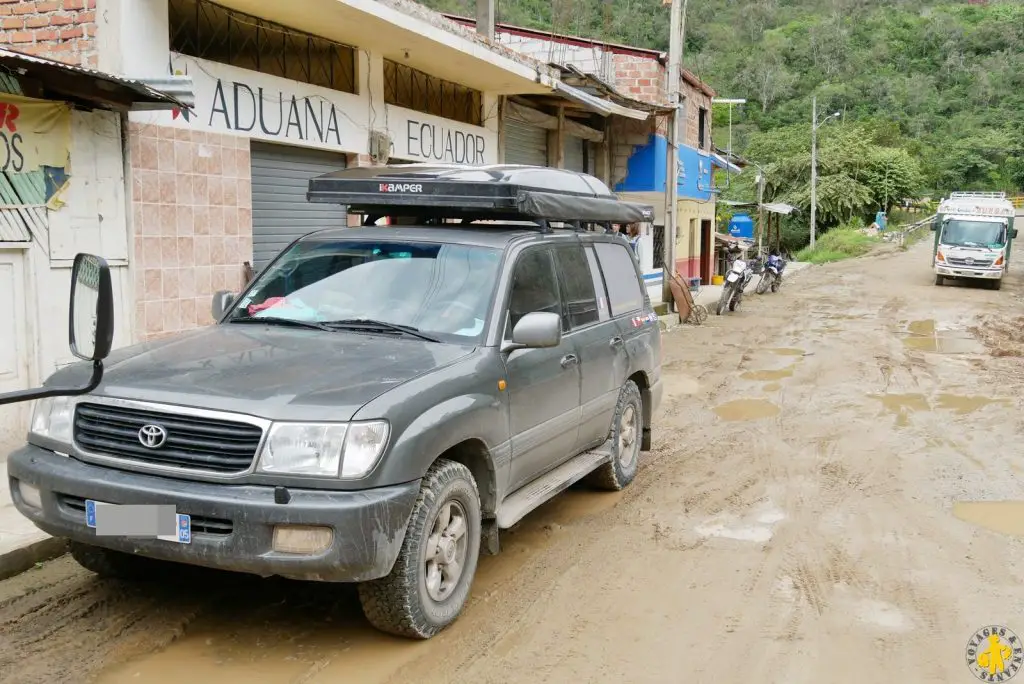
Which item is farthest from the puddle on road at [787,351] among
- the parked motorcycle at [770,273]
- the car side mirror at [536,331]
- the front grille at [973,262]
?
the front grille at [973,262]

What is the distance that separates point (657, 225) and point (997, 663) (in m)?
21.5

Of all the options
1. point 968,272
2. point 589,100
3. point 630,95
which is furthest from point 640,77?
point 968,272

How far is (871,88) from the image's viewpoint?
84.6 meters

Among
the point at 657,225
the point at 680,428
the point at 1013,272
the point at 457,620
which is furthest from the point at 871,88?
the point at 457,620

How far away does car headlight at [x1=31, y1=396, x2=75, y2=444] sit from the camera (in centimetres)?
407

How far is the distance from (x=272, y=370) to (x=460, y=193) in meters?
1.86

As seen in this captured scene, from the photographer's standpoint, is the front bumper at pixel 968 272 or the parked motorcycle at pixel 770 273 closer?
the parked motorcycle at pixel 770 273

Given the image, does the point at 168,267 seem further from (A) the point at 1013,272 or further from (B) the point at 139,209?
(A) the point at 1013,272

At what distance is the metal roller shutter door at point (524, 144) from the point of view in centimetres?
1688

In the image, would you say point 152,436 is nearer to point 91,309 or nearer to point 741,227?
point 91,309

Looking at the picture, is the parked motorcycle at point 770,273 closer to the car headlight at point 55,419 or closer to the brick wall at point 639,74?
the brick wall at point 639,74

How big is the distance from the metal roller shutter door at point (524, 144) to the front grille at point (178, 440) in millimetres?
13059

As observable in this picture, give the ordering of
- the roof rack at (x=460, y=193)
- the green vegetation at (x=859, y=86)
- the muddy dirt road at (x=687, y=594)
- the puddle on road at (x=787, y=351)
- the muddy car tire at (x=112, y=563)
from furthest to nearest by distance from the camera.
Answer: the green vegetation at (x=859, y=86), the puddle on road at (x=787, y=351), the roof rack at (x=460, y=193), the muddy car tire at (x=112, y=563), the muddy dirt road at (x=687, y=594)

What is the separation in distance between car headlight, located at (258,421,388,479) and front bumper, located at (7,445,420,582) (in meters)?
0.09
